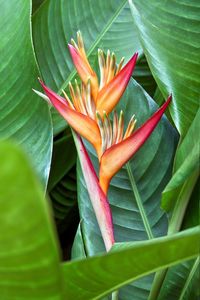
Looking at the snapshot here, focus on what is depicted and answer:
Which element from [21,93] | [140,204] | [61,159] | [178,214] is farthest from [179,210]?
[61,159]

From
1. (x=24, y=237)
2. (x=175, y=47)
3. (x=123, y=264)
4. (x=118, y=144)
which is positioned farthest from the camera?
(x=175, y=47)

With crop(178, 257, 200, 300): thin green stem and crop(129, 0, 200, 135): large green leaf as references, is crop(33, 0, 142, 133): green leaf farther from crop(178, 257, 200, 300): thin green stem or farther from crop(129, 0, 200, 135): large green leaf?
crop(178, 257, 200, 300): thin green stem

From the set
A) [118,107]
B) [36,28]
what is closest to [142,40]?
[118,107]

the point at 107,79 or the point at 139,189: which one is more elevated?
the point at 107,79

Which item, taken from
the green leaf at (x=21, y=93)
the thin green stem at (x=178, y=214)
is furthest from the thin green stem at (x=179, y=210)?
the green leaf at (x=21, y=93)

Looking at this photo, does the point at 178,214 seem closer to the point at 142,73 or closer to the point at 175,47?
the point at 175,47

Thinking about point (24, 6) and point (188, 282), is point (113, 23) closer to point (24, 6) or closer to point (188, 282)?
point (24, 6)

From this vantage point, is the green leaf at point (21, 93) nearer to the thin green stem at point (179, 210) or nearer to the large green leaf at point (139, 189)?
the large green leaf at point (139, 189)
